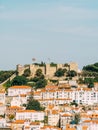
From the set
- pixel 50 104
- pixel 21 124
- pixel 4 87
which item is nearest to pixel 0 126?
pixel 21 124

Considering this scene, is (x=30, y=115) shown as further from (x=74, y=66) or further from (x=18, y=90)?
(x=74, y=66)

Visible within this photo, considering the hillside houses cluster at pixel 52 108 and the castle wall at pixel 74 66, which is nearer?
the hillside houses cluster at pixel 52 108

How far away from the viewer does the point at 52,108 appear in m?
82.6

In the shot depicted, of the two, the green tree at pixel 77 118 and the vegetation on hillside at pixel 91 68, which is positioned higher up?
the vegetation on hillside at pixel 91 68

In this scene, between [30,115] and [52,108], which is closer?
[30,115]

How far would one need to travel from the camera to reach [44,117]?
79.4 metres

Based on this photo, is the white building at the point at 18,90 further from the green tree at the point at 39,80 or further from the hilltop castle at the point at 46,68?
the hilltop castle at the point at 46,68

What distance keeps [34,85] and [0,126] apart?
47.0ft

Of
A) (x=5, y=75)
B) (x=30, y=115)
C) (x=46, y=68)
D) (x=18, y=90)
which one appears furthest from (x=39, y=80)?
(x=30, y=115)

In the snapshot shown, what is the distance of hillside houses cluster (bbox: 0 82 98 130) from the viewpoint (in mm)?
76438

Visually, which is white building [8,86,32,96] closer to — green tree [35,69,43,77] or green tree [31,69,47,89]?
green tree [31,69,47,89]

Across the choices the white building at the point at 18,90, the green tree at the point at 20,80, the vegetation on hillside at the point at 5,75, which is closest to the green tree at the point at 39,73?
the green tree at the point at 20,80

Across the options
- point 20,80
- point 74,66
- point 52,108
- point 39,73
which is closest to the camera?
point 52,108

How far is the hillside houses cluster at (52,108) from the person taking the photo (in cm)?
7644
